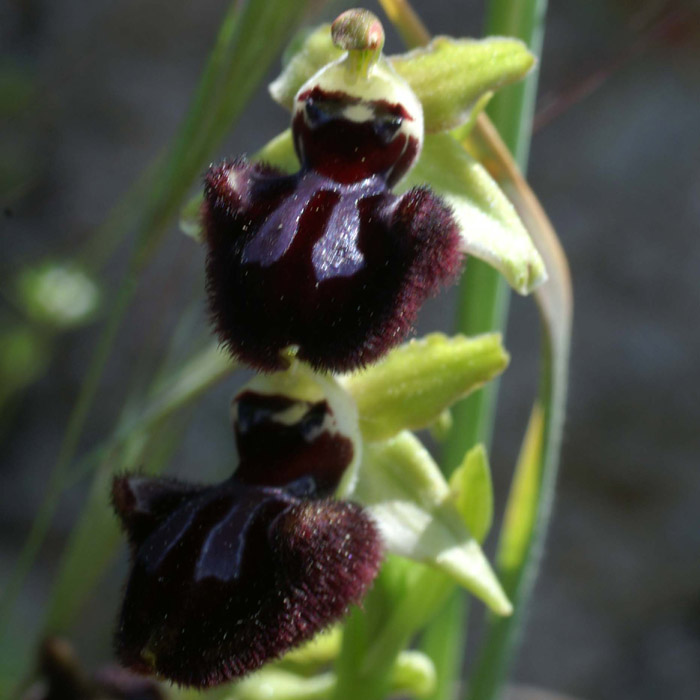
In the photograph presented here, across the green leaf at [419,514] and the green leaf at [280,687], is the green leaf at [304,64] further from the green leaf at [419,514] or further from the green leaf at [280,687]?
the green leaf at [280,687]

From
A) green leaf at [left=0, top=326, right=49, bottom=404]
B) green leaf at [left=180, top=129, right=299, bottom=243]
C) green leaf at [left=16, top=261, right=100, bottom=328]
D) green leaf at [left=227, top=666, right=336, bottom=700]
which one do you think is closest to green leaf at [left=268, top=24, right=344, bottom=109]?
green leaf at [left=180, top=129, right=299, bottom=243]

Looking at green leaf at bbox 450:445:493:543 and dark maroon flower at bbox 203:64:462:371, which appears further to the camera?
green leaf at bbox 450:445:493:543

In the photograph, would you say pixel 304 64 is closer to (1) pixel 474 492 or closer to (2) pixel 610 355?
(1) pixel 474 492

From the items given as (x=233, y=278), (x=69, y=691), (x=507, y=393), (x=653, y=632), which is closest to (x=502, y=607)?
(x=233, y=278)

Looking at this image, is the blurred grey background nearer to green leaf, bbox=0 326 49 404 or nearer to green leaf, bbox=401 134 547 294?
green leaf, bbox=0 326 49 404

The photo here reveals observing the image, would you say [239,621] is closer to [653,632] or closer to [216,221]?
[216,221]

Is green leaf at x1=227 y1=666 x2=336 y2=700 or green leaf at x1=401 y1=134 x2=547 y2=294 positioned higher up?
green leaf at x1=401 y1=134 x2=547 y2=294

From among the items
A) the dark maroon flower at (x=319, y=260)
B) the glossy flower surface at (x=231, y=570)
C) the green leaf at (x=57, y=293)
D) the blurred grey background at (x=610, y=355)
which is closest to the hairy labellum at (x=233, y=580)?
the glossy flower surface at (x=231, y=570)
